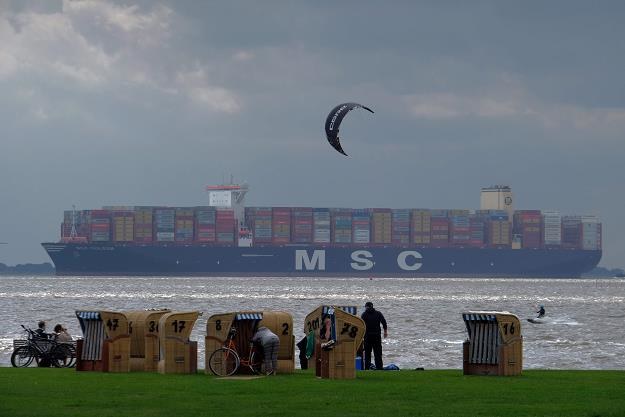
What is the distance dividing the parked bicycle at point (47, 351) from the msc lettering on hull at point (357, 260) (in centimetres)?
15176

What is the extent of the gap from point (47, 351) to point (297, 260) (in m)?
153

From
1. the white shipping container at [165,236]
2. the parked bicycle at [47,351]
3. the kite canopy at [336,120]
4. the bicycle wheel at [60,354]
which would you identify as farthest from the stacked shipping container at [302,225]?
the bicycle wheel at [60,354]

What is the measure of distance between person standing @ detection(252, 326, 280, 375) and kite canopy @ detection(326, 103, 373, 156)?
7947mm

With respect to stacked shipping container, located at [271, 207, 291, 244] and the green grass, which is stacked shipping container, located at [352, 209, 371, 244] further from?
the green grass

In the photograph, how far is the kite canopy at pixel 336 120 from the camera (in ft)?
84.1

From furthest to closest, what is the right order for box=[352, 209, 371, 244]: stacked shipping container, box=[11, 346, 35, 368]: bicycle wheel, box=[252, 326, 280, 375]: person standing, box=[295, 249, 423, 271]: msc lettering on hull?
1. box=[352, 209, 371, 244]: stacked shipping container
2. box=[295, 249, 423, 271]: msc lettering on hull
3. box=[11, 346, 35, 368]: bicycle wheel
4. box=[252, 326, 280, 375]: person standing

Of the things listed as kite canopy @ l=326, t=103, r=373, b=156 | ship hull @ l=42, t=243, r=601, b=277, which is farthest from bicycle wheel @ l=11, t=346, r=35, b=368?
ship hull @ l=42, t=243, r=601, b=277

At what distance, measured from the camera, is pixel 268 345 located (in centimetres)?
1816

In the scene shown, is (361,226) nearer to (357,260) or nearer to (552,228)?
(357,260)

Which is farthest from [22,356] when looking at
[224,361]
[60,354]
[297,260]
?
[297,260]

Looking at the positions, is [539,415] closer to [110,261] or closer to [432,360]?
[432,360]

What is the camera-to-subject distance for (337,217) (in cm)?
17538

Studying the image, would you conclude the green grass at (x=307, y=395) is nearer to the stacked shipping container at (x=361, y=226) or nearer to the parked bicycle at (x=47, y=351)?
the parked bicycle at (x=47, y=351)

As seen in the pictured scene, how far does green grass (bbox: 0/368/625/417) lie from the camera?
45.1ft
